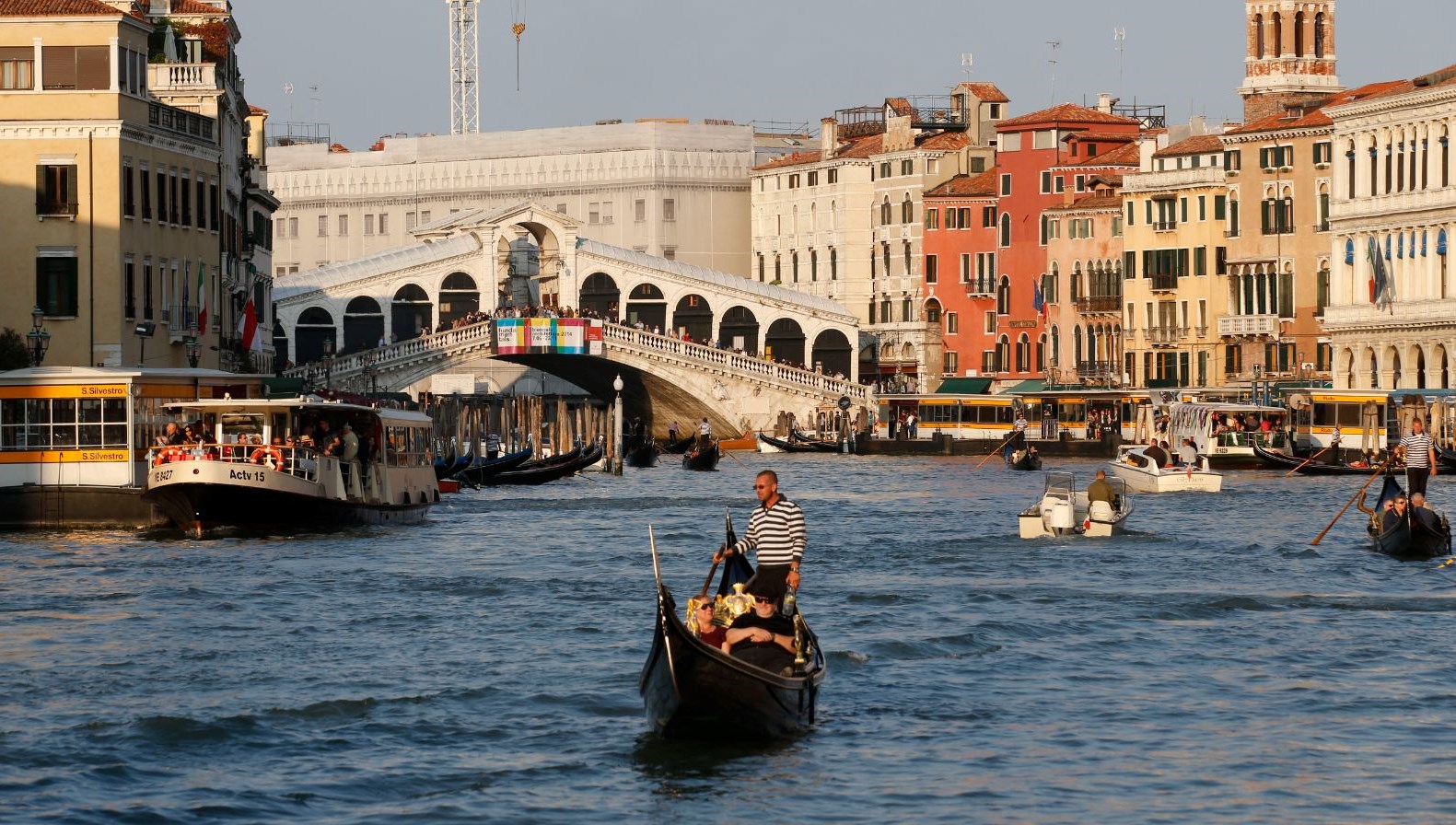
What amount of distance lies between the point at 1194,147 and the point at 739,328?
15.7m

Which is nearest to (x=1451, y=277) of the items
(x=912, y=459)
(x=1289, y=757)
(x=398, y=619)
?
(x=912, y=459)

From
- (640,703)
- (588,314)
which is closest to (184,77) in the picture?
(588,314)

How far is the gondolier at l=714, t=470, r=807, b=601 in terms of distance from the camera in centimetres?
1683

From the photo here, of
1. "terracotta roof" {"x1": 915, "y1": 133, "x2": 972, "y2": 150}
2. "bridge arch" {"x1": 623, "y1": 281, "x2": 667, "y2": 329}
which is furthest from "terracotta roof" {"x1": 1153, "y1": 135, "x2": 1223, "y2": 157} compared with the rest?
"bridge arch" {"x1": 623, "y1": 281, "x2": 667, "y2": 329}

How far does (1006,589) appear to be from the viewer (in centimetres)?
2711

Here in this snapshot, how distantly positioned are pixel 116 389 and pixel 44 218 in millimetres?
8931

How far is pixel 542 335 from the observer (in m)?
72.8

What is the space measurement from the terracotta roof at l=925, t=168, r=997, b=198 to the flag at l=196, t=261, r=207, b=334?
42109 mm

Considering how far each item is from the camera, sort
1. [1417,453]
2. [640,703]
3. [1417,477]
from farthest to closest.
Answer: [1417,477] → [1417,453] → [640,703]

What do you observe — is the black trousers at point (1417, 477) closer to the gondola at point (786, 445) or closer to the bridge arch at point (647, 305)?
the gondola at point (786, 445)

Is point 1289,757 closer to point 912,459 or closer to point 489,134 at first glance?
point 912,459

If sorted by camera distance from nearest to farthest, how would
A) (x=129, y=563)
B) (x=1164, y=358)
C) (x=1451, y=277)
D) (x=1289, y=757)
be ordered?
(x=1289, y=757)
(x=129, y=563)
(x=1451, y=277)
(x=1164, y=358)

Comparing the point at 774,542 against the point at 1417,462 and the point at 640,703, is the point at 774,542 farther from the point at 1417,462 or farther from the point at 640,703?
the point at 1417,462

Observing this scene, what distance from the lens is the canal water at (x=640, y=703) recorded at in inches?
625
